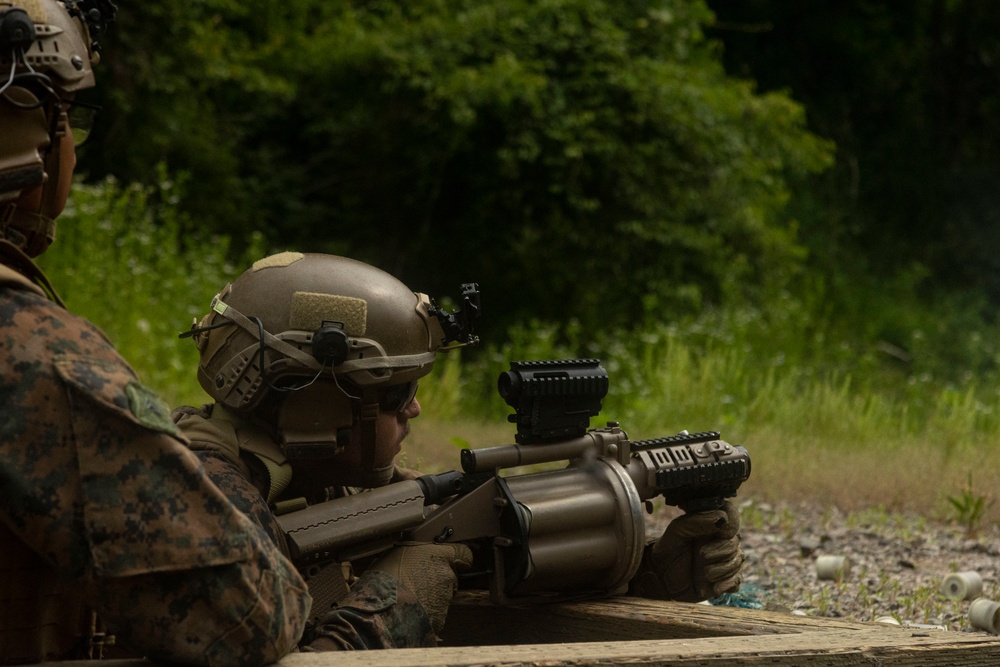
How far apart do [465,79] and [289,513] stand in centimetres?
899

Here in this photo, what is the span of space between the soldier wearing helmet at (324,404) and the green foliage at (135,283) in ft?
14.0

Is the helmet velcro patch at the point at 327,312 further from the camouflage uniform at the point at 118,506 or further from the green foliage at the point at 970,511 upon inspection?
the green foliage at the point at 970,511

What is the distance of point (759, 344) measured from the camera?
10.6m

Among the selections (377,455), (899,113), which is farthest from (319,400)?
(899,113)

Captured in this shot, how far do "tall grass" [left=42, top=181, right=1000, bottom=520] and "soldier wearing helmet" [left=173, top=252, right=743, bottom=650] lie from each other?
2302 mm

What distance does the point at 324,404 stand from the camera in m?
2.50

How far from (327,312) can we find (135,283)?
5.80 m

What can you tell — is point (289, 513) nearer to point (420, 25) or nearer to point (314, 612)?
point (314, 612)

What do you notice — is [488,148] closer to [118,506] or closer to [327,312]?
[327,312]

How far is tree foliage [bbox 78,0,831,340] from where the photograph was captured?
11000mm

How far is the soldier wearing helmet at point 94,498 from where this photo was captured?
1.69m

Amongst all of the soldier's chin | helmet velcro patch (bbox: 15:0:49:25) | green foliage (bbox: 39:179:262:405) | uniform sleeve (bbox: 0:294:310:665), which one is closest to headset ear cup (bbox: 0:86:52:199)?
helmet velcro patch (bbox: 15:0:49:25)

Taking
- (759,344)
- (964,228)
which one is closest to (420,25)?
(759,344)

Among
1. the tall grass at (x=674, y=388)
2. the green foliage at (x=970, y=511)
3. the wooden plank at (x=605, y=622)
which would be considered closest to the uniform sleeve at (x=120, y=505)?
the wooden plank at (x=605, y=622)
